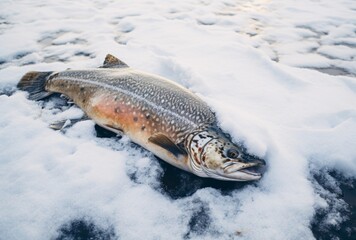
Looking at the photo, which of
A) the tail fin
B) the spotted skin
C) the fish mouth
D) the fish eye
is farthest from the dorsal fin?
the fish mouth

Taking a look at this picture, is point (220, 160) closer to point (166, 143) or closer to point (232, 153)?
point (232, 153)

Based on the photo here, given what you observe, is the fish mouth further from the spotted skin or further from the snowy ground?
the spotted skin

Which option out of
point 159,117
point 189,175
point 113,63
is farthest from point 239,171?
point 113,63

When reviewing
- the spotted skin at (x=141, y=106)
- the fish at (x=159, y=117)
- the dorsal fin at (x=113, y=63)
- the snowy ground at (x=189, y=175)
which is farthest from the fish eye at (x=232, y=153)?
the dorsal fin at (x=113, y=63)

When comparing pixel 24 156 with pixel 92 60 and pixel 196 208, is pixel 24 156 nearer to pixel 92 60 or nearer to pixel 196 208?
pixel 196 208

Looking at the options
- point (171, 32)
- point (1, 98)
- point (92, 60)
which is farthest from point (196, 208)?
point (171, 32)

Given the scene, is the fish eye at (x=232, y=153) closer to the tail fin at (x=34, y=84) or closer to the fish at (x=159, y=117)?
the fish at (x=159, y=117)
